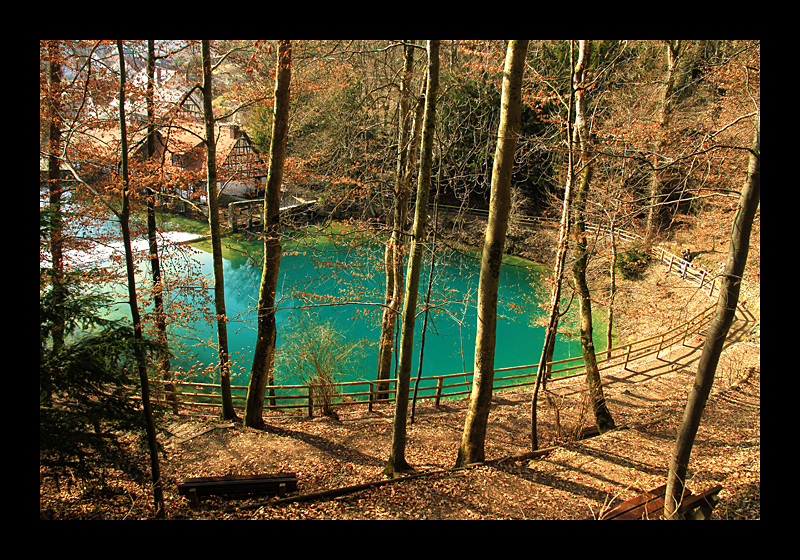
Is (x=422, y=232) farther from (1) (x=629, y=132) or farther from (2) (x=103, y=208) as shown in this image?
(2) (x=103, y=208)

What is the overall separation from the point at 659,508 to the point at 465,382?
10.5 m

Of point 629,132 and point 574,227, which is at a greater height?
point 629,132

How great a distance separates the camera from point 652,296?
1888 cm

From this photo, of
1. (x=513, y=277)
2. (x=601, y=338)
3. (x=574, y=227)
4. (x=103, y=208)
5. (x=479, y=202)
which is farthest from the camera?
(x=479, y=202)

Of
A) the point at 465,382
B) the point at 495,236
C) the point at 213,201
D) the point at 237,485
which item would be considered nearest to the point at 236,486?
the point at 237,485

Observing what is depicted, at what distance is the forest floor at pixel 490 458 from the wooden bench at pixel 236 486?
129 millimetres

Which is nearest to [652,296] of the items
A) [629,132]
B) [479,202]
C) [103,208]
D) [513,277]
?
[513,277]

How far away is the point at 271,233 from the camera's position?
7980 millimetres

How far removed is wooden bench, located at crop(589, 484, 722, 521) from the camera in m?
4.89

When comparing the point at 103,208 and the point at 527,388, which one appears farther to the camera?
the point at 527,388

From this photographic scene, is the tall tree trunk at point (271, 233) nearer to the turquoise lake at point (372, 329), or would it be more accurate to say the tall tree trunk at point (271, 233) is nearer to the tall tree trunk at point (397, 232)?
the tall tree trunk at point (397, 232)

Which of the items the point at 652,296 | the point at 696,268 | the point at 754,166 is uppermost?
the point at 754,166
